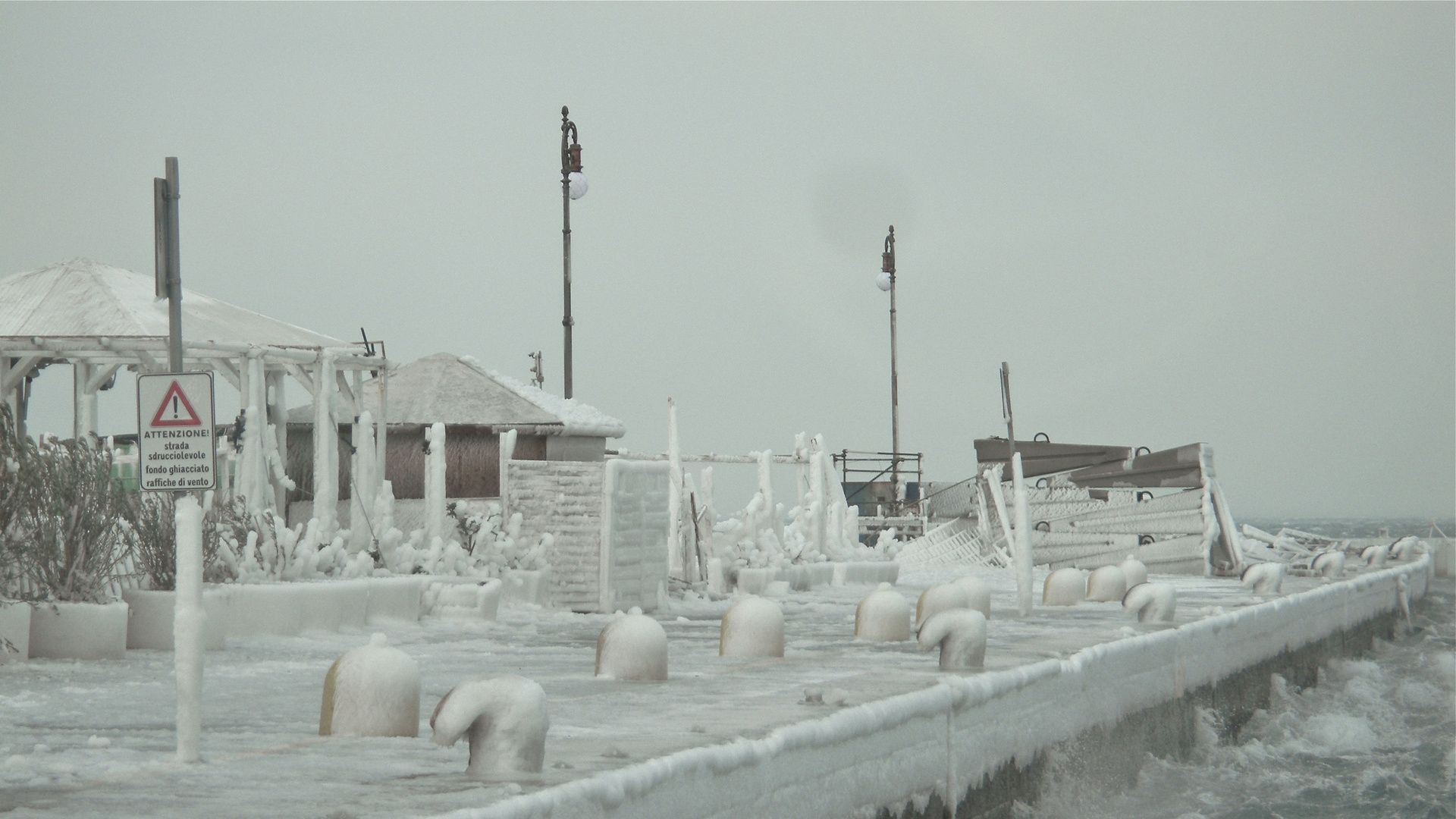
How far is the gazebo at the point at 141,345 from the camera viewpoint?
17922 millimetres

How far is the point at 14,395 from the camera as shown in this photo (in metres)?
19.7

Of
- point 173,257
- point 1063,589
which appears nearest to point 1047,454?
point 1063,589

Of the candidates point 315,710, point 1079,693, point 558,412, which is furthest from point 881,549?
point 315,710

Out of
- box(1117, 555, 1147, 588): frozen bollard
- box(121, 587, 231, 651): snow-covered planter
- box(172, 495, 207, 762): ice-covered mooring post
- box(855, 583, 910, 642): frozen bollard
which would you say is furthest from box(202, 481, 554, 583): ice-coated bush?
box(1117, 555, 1147, 588): frozen bollard

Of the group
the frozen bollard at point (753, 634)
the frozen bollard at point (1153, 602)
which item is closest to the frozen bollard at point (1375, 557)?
the frozen bollard at point (1153, 602)

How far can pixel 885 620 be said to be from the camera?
13.8m

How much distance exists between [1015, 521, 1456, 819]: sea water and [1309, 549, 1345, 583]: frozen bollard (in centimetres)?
276

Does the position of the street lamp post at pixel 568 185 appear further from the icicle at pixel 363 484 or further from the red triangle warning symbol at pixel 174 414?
the red triangle warning symbol at pixel 174 414

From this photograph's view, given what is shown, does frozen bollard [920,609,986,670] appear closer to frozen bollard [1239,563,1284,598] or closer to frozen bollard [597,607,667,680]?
frozen bollard [597,607,667,680]

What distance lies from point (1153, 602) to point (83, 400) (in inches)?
524

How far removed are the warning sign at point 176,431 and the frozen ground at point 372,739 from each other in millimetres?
1272

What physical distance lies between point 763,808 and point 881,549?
22344mm

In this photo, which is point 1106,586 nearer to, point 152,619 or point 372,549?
point 372,549

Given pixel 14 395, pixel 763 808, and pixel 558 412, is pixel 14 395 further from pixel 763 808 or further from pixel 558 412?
pixel 763 808
